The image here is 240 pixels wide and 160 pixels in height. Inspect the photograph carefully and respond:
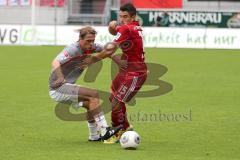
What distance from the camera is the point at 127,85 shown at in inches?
471

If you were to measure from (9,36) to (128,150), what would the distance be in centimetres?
3187

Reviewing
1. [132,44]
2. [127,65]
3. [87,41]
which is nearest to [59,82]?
[87,41]

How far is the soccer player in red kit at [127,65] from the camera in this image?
1166 centimetres

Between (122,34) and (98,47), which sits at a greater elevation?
(122,34)

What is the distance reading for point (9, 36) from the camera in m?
42.0

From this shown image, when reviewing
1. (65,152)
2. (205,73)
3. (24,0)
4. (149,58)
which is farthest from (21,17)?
(65,152)

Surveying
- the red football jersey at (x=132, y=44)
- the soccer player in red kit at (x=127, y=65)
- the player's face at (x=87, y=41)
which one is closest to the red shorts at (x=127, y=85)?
the soccer player in red kit at (x=127, y=65)

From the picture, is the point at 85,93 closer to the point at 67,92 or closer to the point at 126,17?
the point at 67,92

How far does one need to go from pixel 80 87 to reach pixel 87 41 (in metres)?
0.77

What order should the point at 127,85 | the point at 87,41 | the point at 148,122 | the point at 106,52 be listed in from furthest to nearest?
the point at 148,122
the point at 127,85
the point at 87,41
the point at 106,52

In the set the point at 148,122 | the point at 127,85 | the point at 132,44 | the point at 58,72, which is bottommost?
the point at 148,122

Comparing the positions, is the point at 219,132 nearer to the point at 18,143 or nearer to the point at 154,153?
the point at 154,153

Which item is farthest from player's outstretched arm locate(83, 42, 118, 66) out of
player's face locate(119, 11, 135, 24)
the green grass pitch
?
the green grass pitch

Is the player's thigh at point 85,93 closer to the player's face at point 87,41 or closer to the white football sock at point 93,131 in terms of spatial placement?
the white football sock at point 93,131
